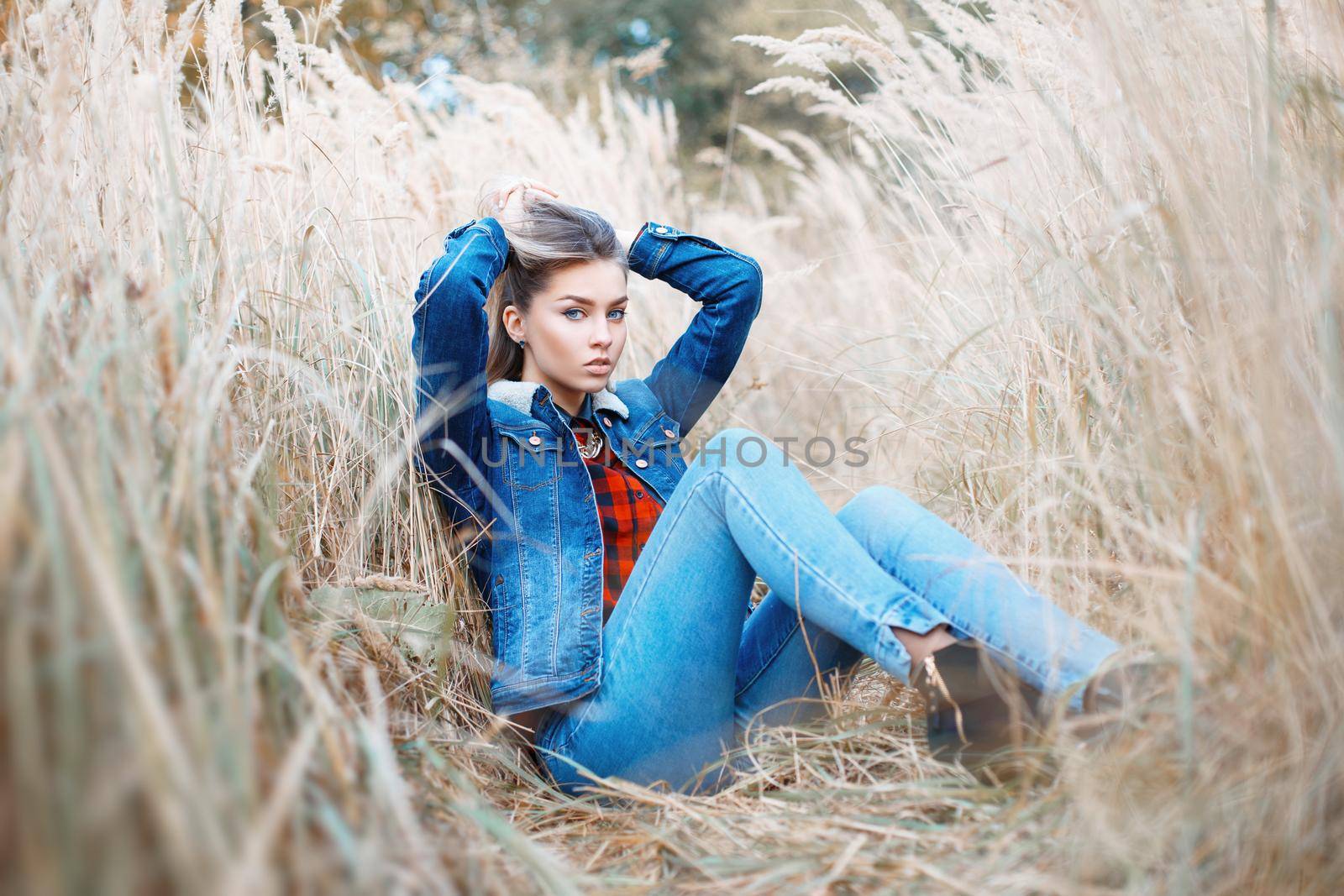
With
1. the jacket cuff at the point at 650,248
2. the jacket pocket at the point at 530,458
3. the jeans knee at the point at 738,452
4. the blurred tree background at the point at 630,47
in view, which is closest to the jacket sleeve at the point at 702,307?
the jacket cuff at the point at 650,248

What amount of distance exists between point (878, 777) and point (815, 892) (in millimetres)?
419

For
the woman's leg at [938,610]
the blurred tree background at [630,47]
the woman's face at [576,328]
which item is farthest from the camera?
the blurred tree background at [630,47]

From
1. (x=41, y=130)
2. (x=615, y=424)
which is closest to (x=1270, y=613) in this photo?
(x=615, y=424)

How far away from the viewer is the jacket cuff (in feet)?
6.87

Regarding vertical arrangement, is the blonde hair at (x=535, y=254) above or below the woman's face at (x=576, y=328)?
above

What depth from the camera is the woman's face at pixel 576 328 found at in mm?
1816

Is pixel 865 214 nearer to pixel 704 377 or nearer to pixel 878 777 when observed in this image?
→ pixel 704 377

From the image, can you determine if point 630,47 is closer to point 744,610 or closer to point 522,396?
point 522,396

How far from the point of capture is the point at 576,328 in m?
Result: 1.83

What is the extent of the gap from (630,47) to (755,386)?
9075 millimetres

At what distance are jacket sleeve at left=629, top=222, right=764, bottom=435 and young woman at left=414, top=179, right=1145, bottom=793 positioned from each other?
0.34 feet

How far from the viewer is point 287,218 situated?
68.5 inches

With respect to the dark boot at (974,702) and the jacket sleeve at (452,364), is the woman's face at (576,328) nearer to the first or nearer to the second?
the jacket sleeve at (452,364)

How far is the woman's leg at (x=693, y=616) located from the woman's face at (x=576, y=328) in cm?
35
